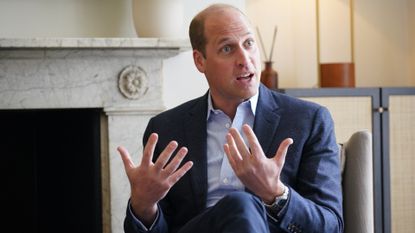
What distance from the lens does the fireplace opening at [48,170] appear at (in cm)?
280

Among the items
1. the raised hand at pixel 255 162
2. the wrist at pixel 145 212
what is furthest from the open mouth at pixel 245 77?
the wrist at pixel 145 212

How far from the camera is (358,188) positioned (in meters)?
1.75

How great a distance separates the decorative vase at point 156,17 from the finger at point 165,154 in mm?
1159

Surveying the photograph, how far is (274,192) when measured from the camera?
1497mm

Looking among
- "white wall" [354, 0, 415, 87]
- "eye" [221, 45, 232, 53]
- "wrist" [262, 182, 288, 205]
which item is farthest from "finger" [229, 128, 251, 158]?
"white wall" [354, 0, 415, 87]

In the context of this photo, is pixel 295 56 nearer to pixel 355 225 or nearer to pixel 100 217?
pixel 100 217

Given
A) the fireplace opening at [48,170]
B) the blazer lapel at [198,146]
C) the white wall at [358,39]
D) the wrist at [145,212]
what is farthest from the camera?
the white wall at [358,39]

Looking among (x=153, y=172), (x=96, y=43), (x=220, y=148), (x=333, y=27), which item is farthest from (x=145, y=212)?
(x=333, y=27)

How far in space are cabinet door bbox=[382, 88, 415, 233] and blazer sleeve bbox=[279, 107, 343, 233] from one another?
1497 millimetres

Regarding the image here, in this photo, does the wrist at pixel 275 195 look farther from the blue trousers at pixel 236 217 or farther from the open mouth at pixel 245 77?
the open mouth at pixel 245 77

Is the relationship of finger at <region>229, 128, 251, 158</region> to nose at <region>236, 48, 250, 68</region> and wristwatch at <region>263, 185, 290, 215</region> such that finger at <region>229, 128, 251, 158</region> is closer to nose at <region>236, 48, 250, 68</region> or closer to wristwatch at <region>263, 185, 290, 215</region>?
wristwatch at <region>263, 185, 290, 215</region>

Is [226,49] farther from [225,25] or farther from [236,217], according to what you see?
[236,217]

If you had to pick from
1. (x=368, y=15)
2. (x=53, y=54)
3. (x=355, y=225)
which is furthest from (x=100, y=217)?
(x=368, y=15)

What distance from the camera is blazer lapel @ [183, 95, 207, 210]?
175cm
